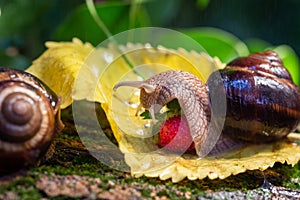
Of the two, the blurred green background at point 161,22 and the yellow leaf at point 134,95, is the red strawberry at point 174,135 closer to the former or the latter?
the yellow leaf at point 134,95

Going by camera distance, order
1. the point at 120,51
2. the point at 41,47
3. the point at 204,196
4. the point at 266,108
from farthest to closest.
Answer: the point at 41,47
the point at 120,51
the point at 266,108
the point at 204,196

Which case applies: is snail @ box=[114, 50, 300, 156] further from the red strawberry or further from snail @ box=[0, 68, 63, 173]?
snail @ box=[0, 68, 63, 173]

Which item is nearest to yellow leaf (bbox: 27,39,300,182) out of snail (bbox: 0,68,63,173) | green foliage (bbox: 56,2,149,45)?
snail (bbox: 0,68,63,173)

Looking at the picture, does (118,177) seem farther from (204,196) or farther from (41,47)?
(41,47)

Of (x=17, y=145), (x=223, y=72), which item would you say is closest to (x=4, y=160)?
(x=17, y=145)

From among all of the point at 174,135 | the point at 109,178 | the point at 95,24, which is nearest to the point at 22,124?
the point at 109,178
